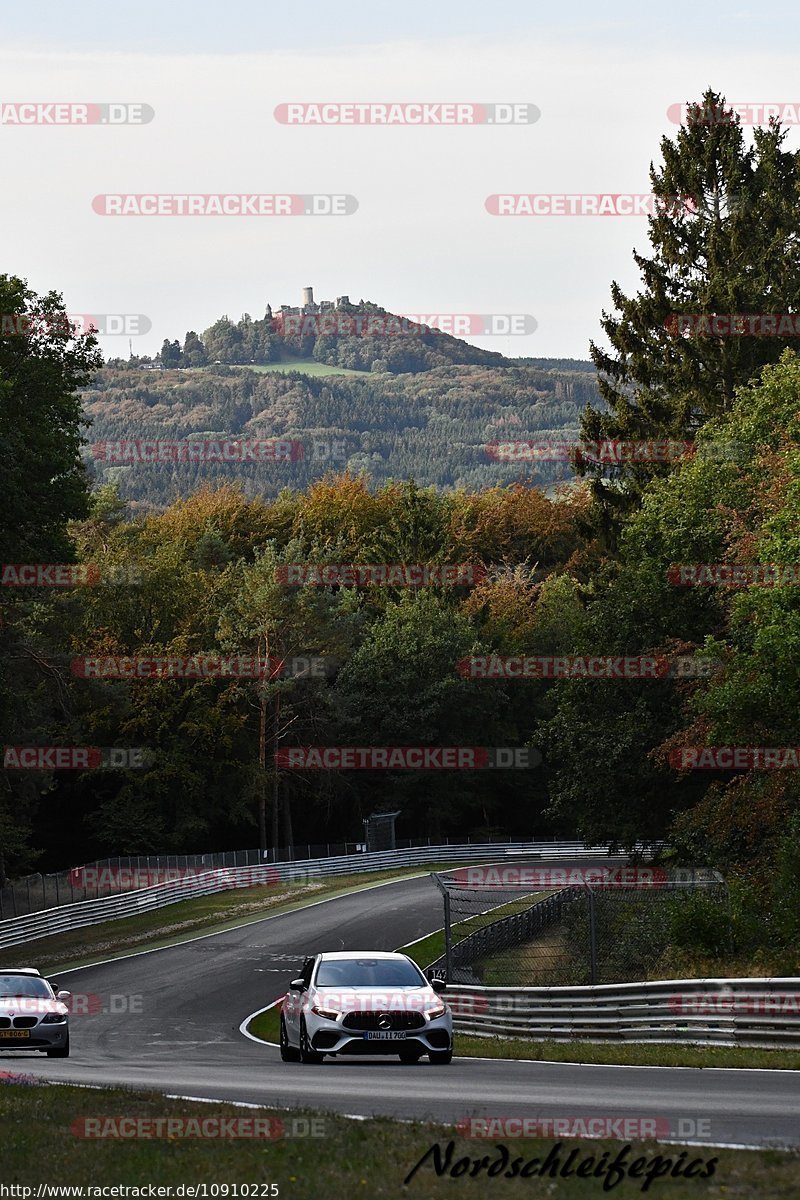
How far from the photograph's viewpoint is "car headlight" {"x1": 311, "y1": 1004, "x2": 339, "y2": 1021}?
761 inches

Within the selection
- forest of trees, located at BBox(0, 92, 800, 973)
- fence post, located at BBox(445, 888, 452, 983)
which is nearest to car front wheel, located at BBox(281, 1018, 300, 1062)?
fence post, located at BBox(445, 888, 452, 983)

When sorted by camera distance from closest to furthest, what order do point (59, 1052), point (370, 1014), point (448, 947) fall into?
point (370, 1014), point (59, 1052), point (448, 947)

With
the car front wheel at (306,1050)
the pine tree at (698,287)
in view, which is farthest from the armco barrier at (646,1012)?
the pine tree at (698,287)

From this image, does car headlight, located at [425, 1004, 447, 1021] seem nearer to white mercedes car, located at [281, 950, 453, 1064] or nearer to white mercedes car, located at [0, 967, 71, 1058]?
white mercedes car, located at [281, 950, 453, 1064]

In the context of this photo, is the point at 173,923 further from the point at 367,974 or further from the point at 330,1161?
the point at 330,1161

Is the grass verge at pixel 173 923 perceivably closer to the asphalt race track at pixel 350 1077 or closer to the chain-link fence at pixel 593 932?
the asphalt race track at pixel 350 1077

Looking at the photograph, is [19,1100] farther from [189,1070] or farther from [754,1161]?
[754,1161]

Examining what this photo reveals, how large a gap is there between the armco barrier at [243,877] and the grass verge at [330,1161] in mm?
39943

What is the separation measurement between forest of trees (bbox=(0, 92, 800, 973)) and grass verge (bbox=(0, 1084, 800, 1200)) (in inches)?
491

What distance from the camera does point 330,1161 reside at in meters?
9.99

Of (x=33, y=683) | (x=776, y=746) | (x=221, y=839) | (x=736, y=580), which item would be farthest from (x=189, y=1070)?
(x=221, y=839)

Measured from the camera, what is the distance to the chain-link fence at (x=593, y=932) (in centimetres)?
2578

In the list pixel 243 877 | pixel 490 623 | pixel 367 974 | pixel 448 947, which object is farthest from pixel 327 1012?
pixel 490 623

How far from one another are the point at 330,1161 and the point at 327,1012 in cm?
952
